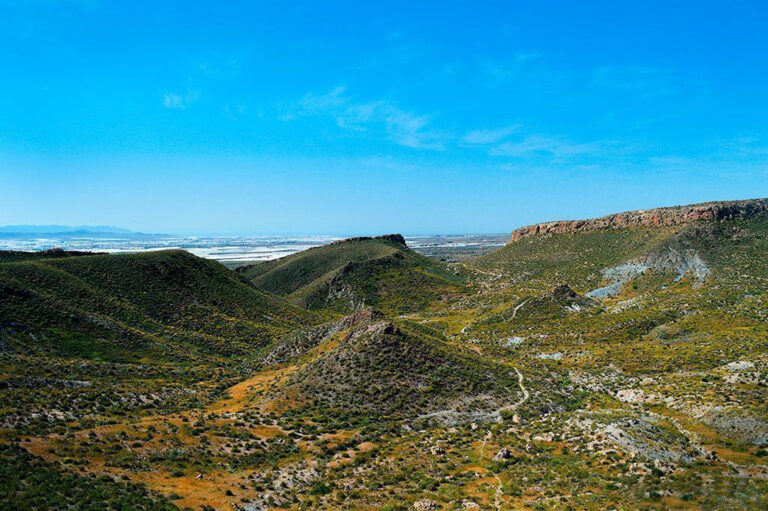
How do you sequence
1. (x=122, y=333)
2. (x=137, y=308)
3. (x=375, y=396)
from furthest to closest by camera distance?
(x=137, y=308) < (x=122, y=333) < (x=375, y=396)

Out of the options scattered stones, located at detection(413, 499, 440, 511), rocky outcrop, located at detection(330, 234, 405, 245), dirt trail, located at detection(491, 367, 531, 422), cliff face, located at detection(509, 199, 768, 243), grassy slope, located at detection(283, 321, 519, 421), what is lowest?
dirt trail, located at detection(491, 367, 531, 422)

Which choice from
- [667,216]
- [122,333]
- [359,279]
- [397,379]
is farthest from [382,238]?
[397,379]

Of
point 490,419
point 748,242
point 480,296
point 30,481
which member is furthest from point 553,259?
point 30,481

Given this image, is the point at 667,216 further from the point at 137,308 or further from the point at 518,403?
the point at 137,308

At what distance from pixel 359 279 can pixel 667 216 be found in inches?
3213

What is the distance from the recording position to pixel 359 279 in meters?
121

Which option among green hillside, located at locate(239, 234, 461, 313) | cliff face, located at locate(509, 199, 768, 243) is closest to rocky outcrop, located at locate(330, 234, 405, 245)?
green hillside, located at locate(239, 234, 461, 313)

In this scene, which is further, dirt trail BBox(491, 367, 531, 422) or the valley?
dirt trail BBox(491, 367, 531, 422)

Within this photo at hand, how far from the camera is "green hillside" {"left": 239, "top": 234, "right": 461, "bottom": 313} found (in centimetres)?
11362

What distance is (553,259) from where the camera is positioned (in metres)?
→ 121

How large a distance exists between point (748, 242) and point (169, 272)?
4625 inches

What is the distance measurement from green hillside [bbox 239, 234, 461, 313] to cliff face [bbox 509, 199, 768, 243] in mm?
40539

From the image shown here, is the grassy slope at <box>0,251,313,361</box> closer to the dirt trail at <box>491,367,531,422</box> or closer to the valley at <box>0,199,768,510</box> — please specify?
the valley at <box>0,199,768,510</box>

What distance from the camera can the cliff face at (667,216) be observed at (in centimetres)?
10488
